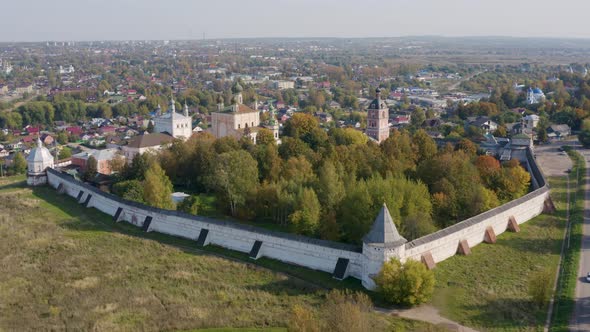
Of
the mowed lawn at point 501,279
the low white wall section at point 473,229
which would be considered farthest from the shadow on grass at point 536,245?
the low white wall section at point 473,229

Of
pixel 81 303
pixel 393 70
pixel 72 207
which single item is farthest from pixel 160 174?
pixel 393 70

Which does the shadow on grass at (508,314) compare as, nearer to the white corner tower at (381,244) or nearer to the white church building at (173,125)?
the white corner tower at (381,244)

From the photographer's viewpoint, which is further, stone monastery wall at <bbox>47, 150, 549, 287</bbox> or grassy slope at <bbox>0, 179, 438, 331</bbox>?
stone monastery wall at <bbox>47, 150, 549, 287</bbox>

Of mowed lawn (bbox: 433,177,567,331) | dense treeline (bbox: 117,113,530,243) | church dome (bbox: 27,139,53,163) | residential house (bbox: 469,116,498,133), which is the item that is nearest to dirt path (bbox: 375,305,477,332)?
mowed lawn (bbox: 433,177,567,331)

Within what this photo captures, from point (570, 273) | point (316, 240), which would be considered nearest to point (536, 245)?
point (570, 273)

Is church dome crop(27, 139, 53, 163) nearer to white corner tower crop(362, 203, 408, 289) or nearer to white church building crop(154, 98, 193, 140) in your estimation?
white church building crop(154, 98, 193, 140)

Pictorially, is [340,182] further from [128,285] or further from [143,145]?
[143,145]

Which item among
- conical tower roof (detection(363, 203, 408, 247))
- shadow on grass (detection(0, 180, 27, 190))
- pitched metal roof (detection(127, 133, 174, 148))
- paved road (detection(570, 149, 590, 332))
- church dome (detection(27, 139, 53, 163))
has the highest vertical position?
conical tower roof (detection(363, 203, 408, 247))
